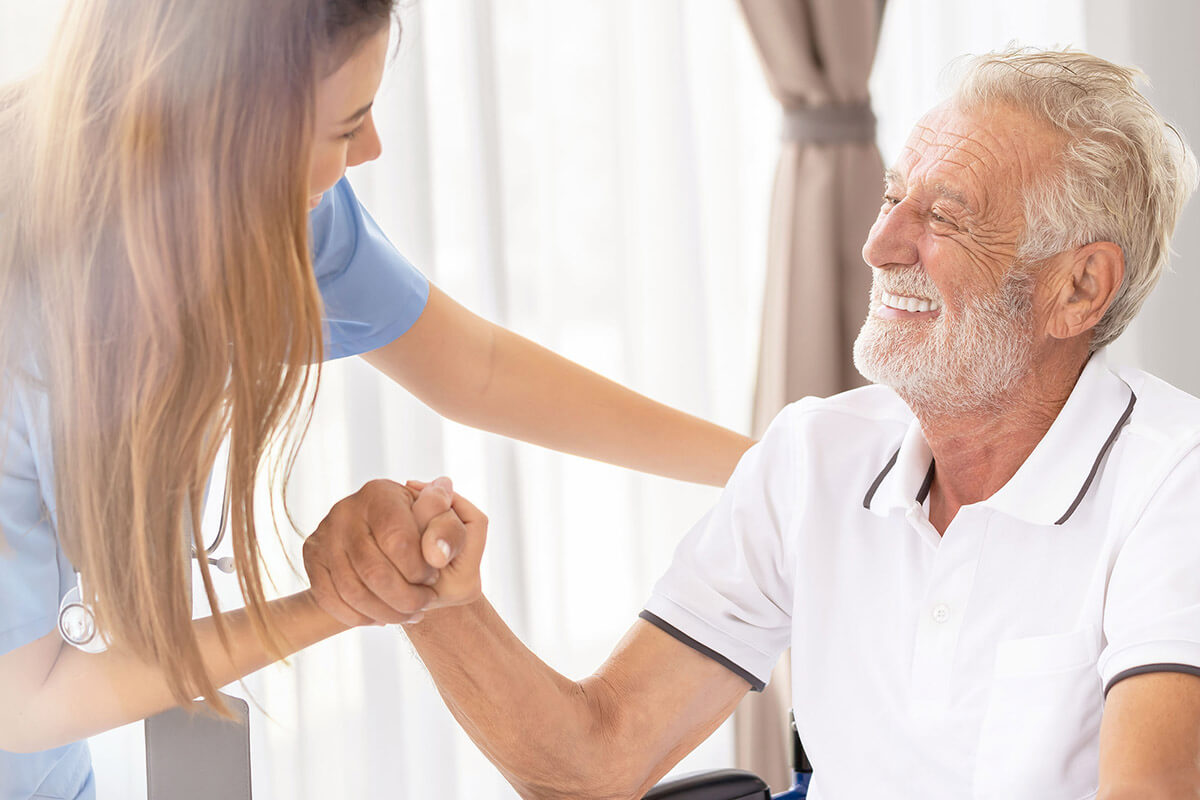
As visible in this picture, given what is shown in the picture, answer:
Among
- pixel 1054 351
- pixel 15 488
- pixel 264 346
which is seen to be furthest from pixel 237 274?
pixel 1054 351

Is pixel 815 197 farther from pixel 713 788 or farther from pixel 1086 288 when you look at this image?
pixel 713 788

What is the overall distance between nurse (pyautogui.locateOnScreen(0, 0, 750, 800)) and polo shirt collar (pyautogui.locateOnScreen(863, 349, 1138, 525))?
→ 81 cm

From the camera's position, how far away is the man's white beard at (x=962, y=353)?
1.40m

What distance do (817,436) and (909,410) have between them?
0.14 meters

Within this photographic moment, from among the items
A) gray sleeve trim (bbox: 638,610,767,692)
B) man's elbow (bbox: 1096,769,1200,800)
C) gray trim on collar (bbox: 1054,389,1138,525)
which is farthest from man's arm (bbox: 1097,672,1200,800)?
gray sleeve trim (bbox: 638,610,767,692)

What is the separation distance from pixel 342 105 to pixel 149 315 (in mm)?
238

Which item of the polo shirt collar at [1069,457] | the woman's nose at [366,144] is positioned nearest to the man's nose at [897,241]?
the polo shirt collar at [1069,457]

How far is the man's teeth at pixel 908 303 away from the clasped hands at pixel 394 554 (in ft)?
1.98

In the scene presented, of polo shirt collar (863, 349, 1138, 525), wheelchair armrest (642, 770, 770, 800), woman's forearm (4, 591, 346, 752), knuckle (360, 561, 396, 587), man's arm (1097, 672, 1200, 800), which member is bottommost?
wheelchair armrest (642, 770, 770, 800)

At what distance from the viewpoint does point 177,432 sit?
95 centimetres

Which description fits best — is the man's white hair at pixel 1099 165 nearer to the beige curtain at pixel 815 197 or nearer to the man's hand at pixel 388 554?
the man's hand at pixel 388 554

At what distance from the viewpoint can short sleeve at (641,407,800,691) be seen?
5.03 ft

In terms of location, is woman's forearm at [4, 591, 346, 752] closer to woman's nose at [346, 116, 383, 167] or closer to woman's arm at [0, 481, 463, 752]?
woman's arm at [0, 481, 463, 752]

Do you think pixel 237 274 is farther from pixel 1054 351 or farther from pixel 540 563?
pixel 540 563
